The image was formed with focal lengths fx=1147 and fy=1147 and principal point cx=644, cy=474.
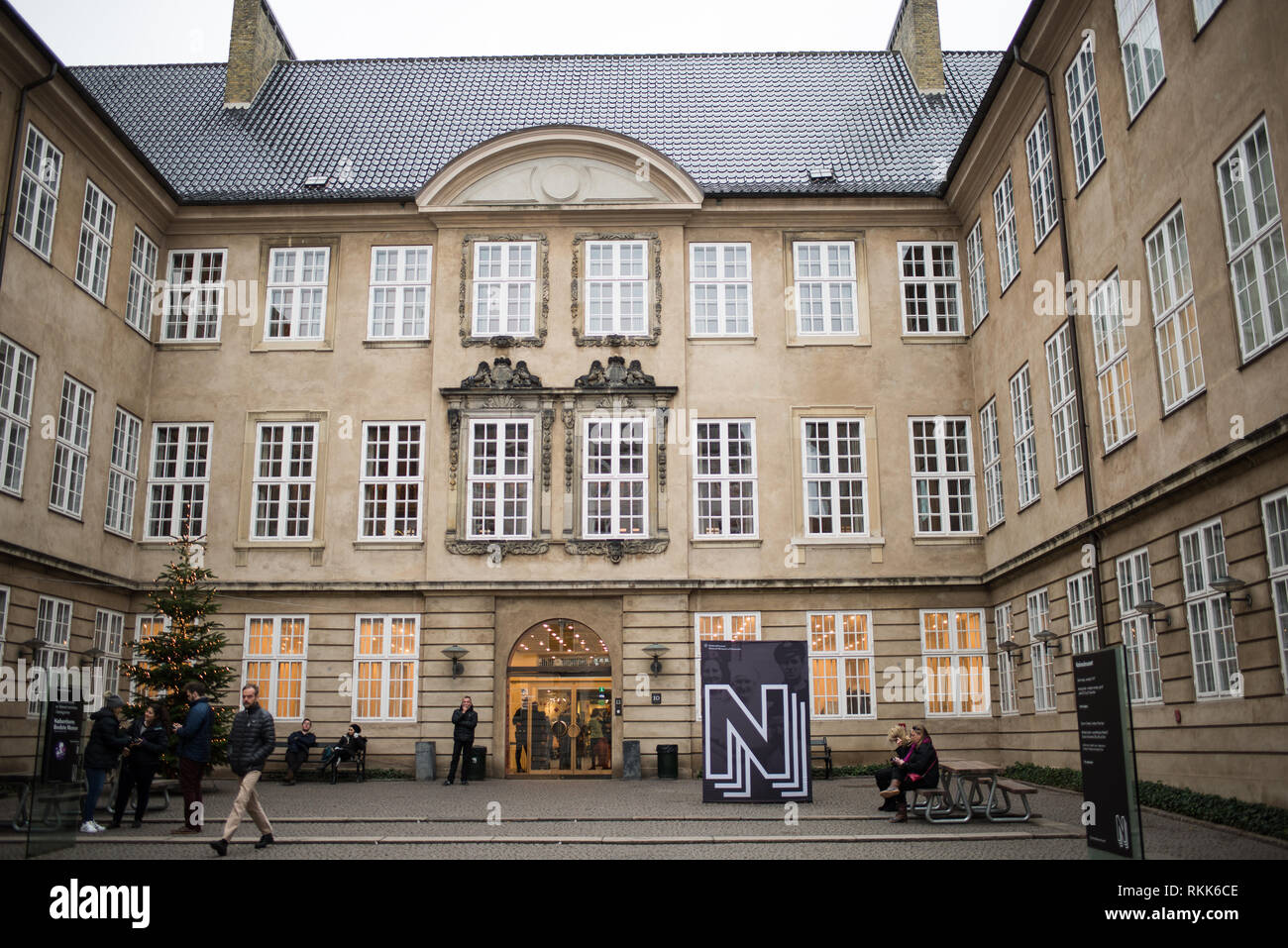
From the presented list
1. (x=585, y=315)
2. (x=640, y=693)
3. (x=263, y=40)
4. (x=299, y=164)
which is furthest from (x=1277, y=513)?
(x=263, y=40)

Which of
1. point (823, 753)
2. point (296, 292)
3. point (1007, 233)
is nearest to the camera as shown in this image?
point (1007, 233)

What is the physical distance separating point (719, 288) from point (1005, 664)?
11355 millimetres

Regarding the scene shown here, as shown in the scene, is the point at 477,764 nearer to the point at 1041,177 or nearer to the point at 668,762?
the point at 668,762

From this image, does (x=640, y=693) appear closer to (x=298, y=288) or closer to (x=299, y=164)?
(x=298, y=288)

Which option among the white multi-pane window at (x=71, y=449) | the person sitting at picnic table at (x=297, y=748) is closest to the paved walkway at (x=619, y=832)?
the person sitting at picnic table at (x=297, y=748)

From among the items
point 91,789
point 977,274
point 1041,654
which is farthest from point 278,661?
point 977,274

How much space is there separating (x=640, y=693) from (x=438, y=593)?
5.28 meters

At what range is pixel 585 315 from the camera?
28594mm

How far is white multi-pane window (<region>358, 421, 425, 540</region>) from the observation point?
27.7 meters

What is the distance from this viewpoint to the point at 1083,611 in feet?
69.5

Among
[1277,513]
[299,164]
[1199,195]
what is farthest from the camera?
[299,164]

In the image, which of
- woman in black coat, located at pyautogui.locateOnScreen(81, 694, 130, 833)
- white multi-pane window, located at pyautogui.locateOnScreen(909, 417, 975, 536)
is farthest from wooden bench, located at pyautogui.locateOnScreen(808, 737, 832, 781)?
woman in black coat, located at pyautogui.locateOnScreen(81, 694, 130, 833)

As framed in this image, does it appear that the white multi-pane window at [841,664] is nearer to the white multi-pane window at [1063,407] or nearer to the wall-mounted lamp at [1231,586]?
the white multi-pane window at [1063,407]

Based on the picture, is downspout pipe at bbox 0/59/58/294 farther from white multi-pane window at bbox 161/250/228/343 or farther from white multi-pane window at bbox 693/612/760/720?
white multi-pane window at bbox 693/612/760/720
